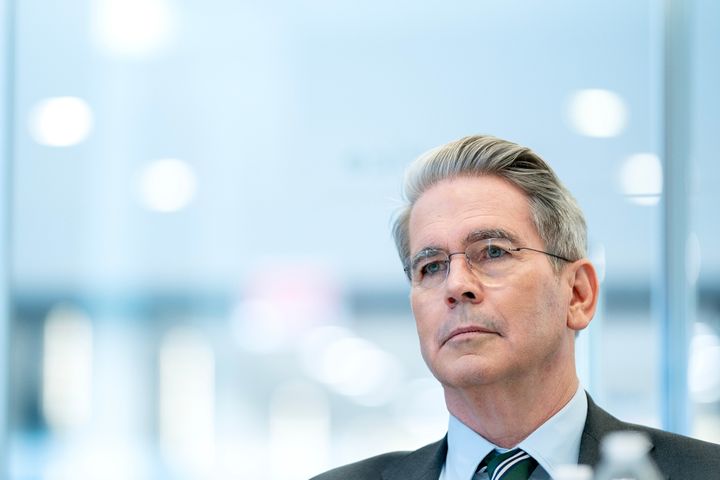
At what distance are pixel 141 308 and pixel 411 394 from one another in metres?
0.93

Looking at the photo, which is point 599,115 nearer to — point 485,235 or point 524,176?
point 524,176

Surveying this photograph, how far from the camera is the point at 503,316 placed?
1.85 meters

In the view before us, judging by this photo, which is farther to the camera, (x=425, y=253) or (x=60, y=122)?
(x=60, y=122)

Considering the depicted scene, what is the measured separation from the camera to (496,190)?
1.96m

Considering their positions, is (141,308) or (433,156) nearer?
(433,156)

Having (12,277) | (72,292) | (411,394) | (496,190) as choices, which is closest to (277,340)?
(411,394)

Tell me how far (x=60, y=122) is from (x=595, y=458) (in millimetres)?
2279

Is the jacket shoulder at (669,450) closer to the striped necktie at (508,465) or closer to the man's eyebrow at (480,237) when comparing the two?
the striped necktie at (508,465)

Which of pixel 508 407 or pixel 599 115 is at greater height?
pixel 599 115

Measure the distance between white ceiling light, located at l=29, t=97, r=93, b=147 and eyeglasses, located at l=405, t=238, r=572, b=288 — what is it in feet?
6.04

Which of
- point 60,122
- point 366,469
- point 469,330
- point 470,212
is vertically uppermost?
point 60,122

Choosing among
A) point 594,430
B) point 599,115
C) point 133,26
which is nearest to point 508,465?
point 594,430

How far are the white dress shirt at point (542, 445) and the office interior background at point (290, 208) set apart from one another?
1.29 meters

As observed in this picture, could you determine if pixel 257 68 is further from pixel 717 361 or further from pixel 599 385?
pixel 717 361
